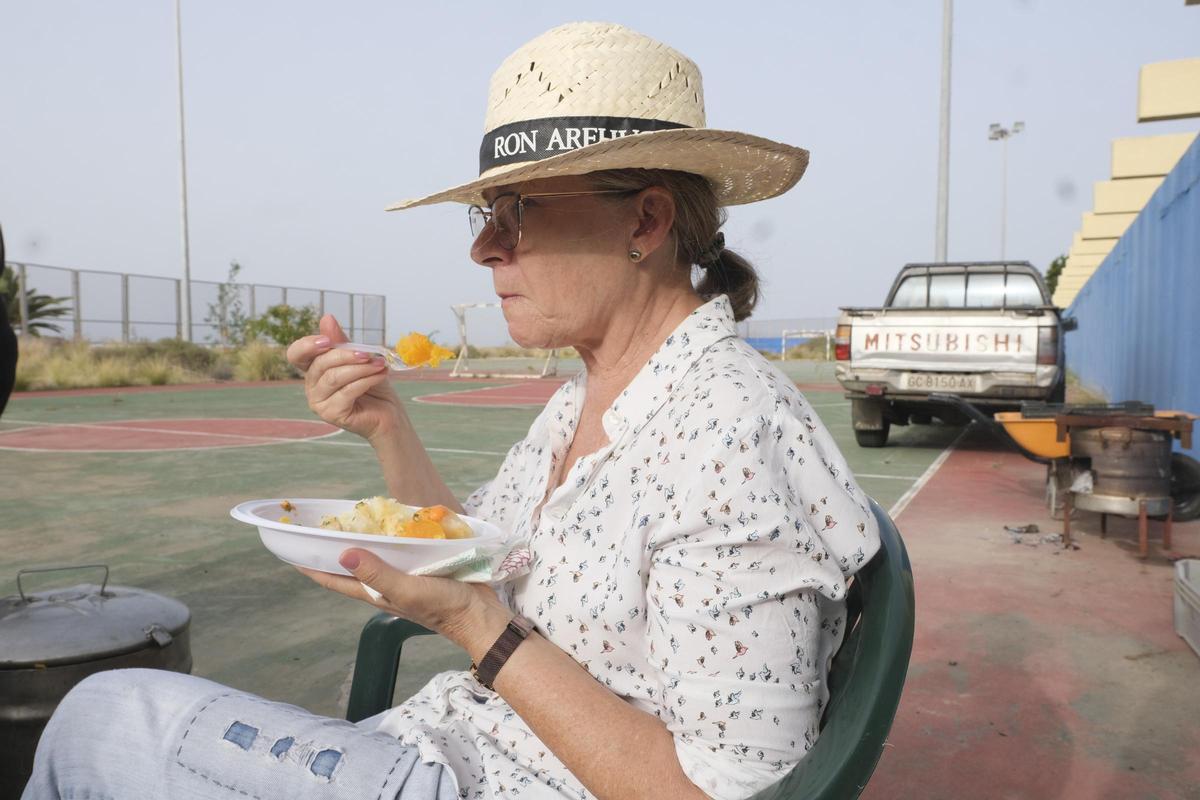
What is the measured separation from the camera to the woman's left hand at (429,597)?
1251mm

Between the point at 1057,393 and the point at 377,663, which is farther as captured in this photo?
the point at 1057,393

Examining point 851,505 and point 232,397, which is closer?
point 851,505

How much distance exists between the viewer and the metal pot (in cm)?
500

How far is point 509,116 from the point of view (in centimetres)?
166

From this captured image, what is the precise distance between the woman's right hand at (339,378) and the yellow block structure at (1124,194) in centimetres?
1550

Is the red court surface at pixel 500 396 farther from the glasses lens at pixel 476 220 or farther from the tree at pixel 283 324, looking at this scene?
the glasses lens at pixel 476 220

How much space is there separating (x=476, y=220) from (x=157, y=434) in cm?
974

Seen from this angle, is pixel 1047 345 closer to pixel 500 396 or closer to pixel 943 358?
pixel 943 358

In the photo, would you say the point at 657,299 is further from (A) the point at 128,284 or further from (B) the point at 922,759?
(A) the point at 128,284

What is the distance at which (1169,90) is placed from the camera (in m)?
8.35

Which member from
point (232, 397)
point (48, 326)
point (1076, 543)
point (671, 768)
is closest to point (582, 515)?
point (671, 768)

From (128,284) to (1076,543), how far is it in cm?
2814

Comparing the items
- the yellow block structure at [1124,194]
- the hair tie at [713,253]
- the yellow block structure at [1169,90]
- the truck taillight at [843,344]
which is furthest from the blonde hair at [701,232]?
the yellow block structure at [1124,194]

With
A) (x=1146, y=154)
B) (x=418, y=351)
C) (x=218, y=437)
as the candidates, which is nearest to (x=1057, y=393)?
(x=1146, y=154)
